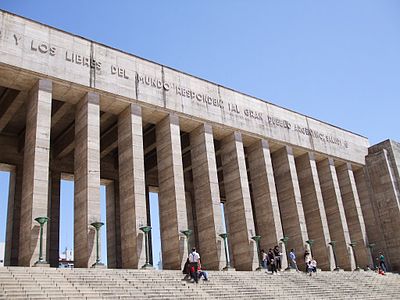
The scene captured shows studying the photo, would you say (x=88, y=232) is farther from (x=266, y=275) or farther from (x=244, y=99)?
(x=244, y=99)

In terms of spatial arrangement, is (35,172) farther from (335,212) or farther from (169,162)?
(335,212)

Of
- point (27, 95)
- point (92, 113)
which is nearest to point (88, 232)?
point (92, 113)

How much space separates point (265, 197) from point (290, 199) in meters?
2.66

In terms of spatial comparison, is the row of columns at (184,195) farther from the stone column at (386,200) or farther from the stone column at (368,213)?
the stone column at (386,200)

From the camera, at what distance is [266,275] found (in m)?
23.0

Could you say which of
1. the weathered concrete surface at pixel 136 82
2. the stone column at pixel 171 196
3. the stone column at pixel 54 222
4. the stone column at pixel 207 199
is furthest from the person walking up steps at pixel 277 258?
the stone column at pixel 54 222

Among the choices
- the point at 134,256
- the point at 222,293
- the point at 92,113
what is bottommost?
the point at 222,293

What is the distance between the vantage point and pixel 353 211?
3575 centimetres

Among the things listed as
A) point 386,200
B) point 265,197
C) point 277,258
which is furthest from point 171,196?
point 386,200

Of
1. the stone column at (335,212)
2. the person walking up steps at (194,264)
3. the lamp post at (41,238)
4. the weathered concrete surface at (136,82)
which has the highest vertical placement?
the weathered concrete surface at (136,82)

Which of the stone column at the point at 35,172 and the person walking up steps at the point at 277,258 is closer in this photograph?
the stone column at the point at 35,172

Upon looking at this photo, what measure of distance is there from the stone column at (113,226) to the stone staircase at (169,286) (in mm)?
13578

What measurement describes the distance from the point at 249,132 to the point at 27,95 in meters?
14.6

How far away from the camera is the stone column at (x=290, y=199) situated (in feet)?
100
